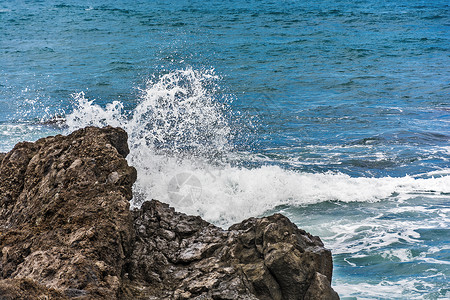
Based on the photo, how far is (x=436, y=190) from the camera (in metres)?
9.27

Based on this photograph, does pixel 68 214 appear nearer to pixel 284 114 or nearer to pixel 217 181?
pixel 217 181

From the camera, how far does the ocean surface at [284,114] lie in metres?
7.95

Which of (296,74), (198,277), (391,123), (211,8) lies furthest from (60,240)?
(211,8)

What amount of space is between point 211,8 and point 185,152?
23.9 m

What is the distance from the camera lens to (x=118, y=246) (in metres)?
4.26

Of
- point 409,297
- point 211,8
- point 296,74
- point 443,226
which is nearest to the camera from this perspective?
→ point 409,297

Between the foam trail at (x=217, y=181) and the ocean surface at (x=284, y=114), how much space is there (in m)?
0.04

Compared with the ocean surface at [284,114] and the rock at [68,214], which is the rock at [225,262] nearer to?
the rock at [68,214]

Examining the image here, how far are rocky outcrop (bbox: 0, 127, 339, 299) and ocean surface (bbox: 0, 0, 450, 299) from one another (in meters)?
1.97

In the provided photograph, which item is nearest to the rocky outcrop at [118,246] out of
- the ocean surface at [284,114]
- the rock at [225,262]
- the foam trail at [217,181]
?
the rock at [225,262]

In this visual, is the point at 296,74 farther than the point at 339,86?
Yes

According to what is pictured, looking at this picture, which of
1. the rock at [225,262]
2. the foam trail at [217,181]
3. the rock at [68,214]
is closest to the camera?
the rock at [68,214]

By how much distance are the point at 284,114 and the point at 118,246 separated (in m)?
10.5

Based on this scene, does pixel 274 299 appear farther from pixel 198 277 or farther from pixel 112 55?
pixel 112 55
